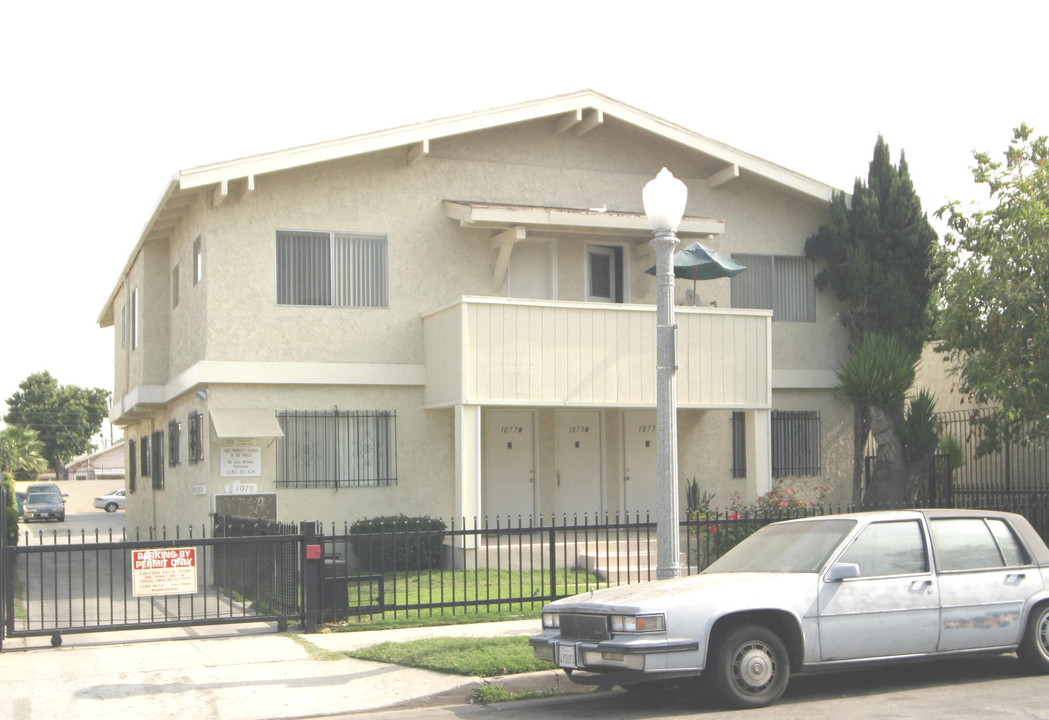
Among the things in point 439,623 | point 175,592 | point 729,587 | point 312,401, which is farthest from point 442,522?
point 729,587

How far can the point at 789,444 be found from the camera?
21.1 meters

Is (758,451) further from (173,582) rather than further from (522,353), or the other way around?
(173,582)

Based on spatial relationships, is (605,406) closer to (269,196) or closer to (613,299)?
(613,299)

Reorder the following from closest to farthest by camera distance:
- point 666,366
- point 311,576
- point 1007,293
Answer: point 666,366, point 311,576, point 1007,293

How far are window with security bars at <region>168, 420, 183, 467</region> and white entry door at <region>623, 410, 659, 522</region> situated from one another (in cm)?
781

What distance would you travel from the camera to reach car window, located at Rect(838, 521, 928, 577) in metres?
9.42

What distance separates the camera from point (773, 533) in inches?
407

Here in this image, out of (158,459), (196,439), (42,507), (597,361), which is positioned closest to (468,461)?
(597,361)

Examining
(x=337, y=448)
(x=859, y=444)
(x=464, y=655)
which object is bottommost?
(x=464, y=655)

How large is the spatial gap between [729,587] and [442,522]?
9286 mm

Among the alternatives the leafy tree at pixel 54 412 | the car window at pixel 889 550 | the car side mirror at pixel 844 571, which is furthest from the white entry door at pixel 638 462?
the leafy tree at pixel 54 412

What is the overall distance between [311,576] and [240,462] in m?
5.66

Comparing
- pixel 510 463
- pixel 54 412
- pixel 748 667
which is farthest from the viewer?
pixel 54 412

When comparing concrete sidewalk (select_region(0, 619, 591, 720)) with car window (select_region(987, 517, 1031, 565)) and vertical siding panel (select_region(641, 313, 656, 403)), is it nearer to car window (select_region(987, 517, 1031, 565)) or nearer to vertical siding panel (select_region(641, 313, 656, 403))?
car window (select_region(987, 517, 1031, 565))
